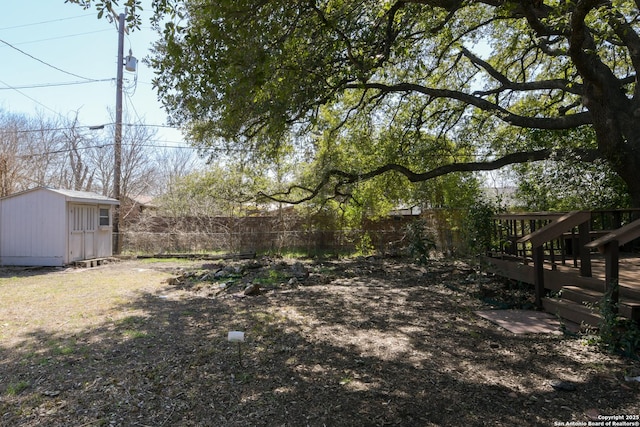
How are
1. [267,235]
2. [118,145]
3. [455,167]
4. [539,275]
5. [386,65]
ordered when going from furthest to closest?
[267,235] → [118,145] → [455,167] → [386,65] → [539,275]

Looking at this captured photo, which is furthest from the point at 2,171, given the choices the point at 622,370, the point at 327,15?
the point at 622,370

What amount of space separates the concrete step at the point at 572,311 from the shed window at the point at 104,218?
44.4 ft

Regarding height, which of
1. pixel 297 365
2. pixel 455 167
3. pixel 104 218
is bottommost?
pixel 297 365

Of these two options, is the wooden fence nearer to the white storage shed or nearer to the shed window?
the shed window

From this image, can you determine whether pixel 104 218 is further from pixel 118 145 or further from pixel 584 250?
pixel 584 250

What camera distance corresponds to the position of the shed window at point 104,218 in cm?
1370

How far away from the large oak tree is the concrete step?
3475mm

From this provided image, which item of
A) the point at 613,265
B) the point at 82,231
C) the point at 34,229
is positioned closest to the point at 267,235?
the point at 82,231

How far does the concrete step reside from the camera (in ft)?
Result: 14.3

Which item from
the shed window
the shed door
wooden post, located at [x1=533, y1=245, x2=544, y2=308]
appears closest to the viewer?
wooden post, located at [x1=533, y1=245, x2=544, y2=308]

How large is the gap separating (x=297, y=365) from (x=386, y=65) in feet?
20.9

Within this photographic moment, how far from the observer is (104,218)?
45.5 feet

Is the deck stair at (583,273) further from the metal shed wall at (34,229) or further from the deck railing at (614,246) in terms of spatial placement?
the metal shed wall at (34,229)

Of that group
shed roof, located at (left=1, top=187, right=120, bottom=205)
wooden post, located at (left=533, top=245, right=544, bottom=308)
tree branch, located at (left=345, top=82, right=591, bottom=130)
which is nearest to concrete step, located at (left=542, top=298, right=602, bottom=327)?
wooden post, located at (left=533, top=245, right=544, bottom=308)
